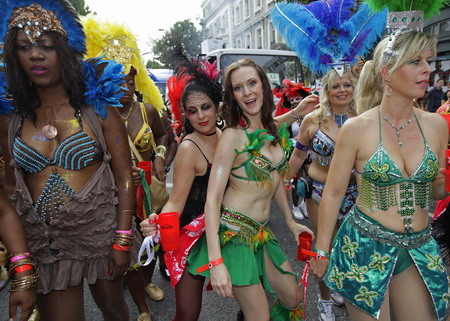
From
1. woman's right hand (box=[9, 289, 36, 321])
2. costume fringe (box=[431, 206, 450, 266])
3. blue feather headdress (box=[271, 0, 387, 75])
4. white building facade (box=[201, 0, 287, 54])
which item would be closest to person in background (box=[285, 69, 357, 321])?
blue feather headdress (box=[271, 0, 387, 75])

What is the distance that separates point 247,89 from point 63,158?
43.9 inches

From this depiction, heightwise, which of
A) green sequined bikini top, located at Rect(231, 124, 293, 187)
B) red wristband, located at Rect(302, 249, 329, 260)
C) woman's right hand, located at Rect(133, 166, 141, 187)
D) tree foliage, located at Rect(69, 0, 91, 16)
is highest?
tree foliage, located at Rect(69, 0, 91, 16)

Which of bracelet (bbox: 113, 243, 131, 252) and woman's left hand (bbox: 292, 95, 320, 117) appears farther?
woman's left hand (bbox: 292, 95, 320, 117)

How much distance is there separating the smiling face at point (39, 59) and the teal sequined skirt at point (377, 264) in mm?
1806

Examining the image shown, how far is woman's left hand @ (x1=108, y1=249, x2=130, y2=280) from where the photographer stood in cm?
190

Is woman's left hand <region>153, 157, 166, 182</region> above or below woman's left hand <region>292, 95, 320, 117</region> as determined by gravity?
below

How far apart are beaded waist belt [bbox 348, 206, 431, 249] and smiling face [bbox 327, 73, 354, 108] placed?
4.63 feet

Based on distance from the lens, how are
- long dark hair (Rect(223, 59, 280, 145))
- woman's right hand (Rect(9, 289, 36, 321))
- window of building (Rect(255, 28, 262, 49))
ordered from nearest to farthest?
woman's right hand (Rect(9, 289, 36, 321))
long dark hair (Rect(223, 59, 280, 145))
window of building (Rect(255, 28, 262, 49))

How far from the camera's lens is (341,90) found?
2.96 meters

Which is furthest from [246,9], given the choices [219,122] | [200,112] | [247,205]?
[247,205]

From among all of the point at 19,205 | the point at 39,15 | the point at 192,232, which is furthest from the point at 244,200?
the point at 39,15

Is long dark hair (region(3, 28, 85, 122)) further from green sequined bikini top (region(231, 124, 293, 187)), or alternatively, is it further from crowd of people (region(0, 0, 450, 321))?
green sequined bikini top (region(231, 124, 293, 187))

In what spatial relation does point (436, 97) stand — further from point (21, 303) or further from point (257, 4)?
point (257, 4)

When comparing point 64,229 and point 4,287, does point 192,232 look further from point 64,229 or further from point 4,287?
point 4,287
